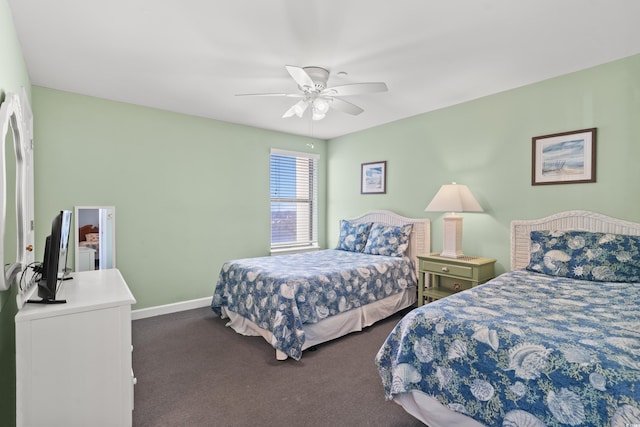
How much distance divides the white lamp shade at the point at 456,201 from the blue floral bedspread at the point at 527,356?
4.13ft

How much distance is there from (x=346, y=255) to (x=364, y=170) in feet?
4.63

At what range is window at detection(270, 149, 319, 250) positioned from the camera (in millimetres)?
4879

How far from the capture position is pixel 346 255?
4055 millimetres

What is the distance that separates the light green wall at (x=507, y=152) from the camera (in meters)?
2.60

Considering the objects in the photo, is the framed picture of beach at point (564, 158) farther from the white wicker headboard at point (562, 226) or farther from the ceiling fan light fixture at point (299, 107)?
the ceiling fan light fixture at point (299, 107)

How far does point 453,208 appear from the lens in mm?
3229

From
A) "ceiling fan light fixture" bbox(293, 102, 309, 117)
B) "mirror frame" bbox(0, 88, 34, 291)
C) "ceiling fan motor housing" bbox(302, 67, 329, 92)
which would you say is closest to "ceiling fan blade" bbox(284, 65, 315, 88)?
"ceiling fan motor housing" bbox(302, 67, 329, 92)

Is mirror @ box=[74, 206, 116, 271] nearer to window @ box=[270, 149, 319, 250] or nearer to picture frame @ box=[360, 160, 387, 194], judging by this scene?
window @ box=[270, 149, 319, 250]

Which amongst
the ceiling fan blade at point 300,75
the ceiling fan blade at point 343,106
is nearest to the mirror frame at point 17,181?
the ceiling fan blade at point 300,75

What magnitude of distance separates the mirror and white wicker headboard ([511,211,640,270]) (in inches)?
166

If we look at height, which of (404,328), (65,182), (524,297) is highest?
(65,182)

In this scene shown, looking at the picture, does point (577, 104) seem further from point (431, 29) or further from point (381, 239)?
point (381, 239)

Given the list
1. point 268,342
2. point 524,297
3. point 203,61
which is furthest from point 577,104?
point 268,342

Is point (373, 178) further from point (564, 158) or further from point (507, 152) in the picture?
point (564, 158)
